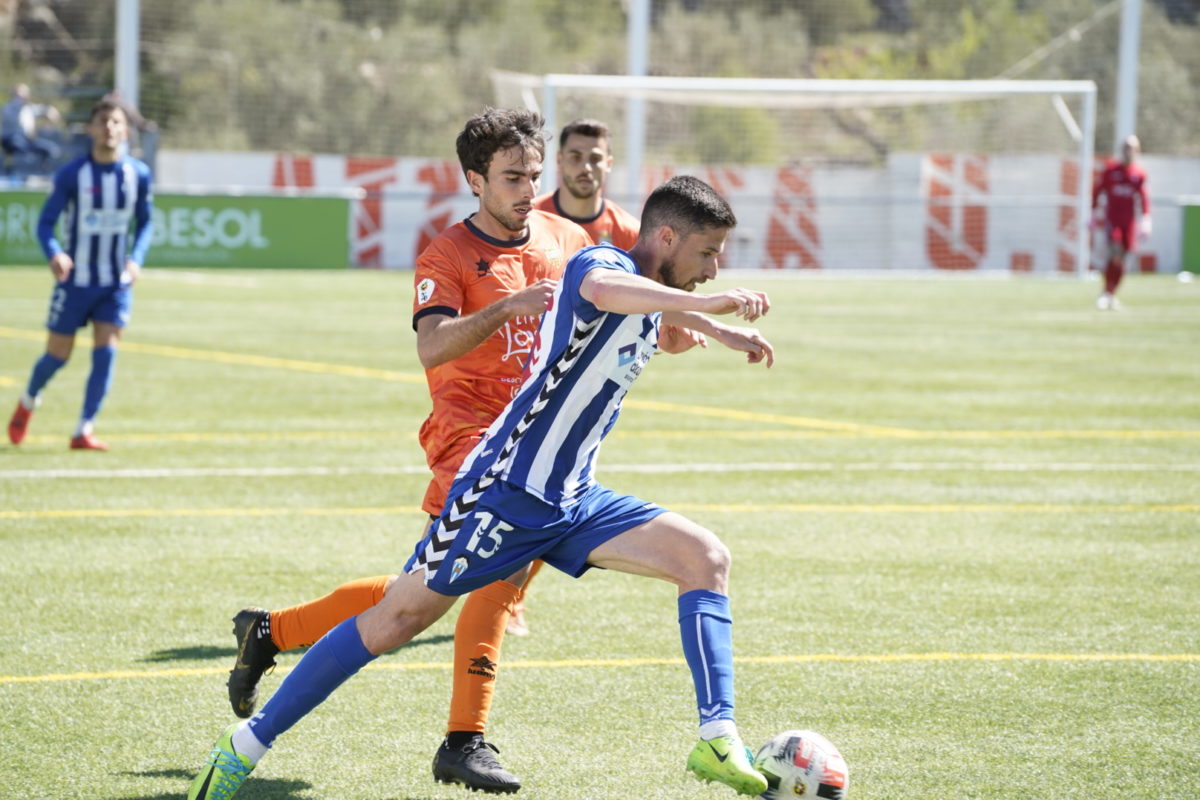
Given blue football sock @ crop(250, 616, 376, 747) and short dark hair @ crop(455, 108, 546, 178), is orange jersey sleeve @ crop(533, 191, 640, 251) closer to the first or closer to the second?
short dark hair @ crop(455, 108, 546, 178)

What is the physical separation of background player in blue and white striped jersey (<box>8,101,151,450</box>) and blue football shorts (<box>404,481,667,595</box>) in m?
7.10

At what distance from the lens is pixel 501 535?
4367 mm

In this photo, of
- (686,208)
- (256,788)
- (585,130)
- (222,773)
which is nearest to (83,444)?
(585,130)

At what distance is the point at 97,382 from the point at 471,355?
6409mm

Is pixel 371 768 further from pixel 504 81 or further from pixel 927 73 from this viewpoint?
pixel 927 73

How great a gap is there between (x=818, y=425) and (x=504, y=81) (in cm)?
2243

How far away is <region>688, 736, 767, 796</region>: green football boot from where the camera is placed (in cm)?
405

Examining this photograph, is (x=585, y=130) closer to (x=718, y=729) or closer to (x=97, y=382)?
(x=718, y=729)

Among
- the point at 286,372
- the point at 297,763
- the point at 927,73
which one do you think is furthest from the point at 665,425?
the point at 927,73

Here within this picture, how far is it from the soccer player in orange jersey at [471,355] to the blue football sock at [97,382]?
6.13 meters

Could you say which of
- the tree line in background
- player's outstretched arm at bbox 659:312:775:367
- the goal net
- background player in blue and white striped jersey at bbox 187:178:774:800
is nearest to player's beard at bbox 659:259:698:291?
background player in blue and white striped jersey at bbox 187:178:774:800

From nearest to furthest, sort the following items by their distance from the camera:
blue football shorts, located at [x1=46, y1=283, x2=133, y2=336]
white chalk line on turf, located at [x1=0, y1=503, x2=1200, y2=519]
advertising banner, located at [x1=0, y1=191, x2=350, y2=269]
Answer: white chalk line on turf, located at [x1=0, y1=503, x2=1200, y2=519] < blue football shorts, located at [x1=46, y1=283, x2=133, y2=336] < advertising banner, located at [x1=0, y1=191, x2=350, y2=269]

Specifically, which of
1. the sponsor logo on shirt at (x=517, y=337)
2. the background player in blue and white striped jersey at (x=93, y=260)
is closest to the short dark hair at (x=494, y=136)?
the sponsor logo on shirt at (x=517, y=337)

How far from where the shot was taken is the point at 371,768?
15.7ft
